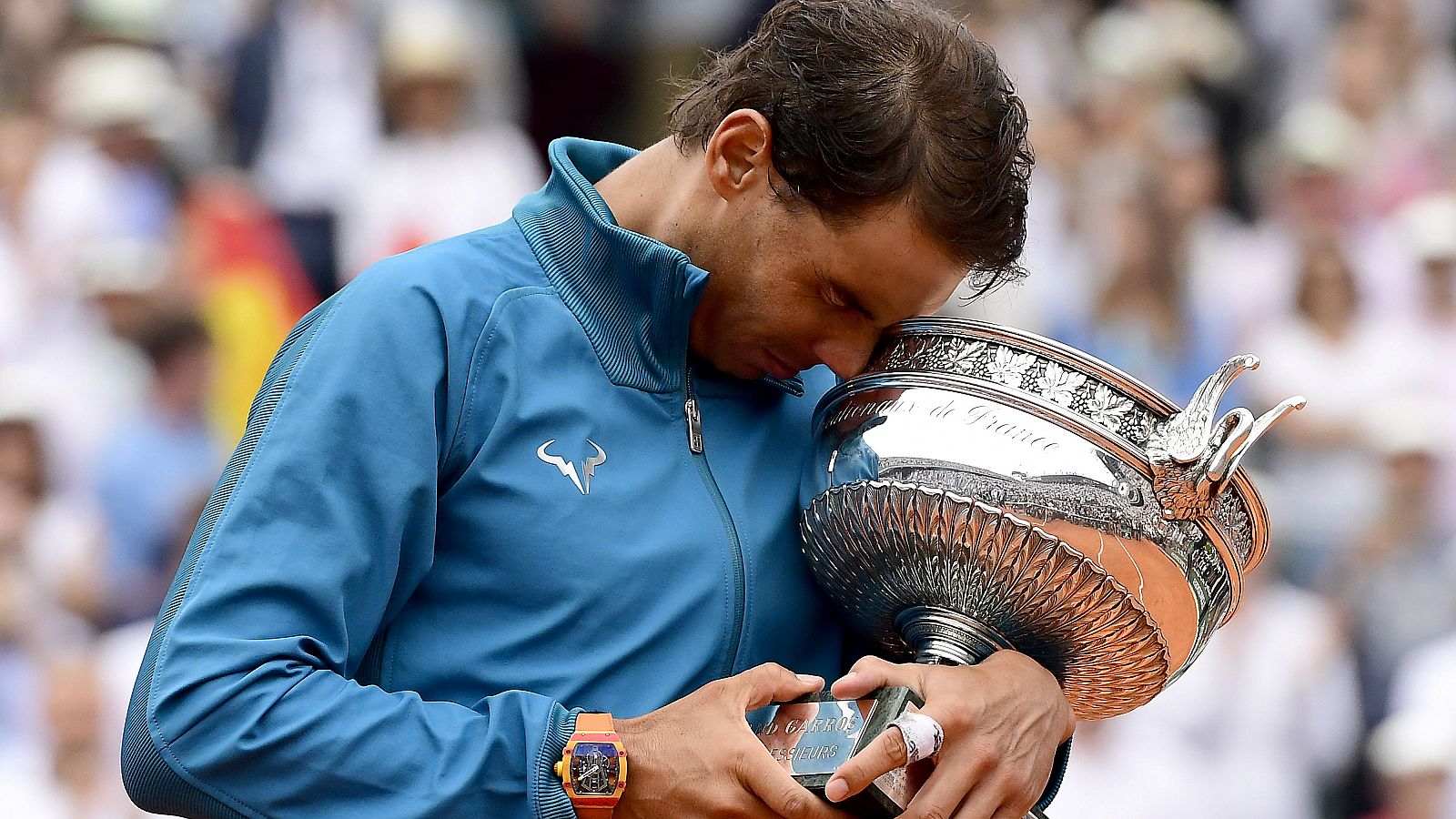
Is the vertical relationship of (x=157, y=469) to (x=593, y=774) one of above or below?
below

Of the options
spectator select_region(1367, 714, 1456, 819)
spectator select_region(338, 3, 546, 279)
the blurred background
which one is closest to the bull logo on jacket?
the blurred background

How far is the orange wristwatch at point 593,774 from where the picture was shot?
1094 millimetres

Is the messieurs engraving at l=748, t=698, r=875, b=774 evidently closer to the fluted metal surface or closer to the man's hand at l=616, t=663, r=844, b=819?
the man's hand at l=616, t=663, r=844, b=819

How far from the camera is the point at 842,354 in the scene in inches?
51.0

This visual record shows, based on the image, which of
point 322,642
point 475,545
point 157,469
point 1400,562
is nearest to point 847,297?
point 475,545

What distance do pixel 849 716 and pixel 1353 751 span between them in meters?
4.46

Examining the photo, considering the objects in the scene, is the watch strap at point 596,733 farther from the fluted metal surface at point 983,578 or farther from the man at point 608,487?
the fluted metal surface at point 983,578

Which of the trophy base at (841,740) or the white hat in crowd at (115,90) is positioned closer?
the trophy base at (841,740)

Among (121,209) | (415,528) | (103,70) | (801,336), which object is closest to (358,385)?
(415,528)

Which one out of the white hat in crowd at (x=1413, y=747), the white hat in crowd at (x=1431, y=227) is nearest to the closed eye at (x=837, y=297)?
the white hat in crowd at (x=1413, y=747)

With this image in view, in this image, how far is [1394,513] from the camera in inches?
210

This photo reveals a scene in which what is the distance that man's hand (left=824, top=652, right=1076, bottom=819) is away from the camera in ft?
3.55

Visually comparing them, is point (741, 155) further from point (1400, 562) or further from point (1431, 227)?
→ point (1431, 227)

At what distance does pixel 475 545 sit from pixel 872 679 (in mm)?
294
